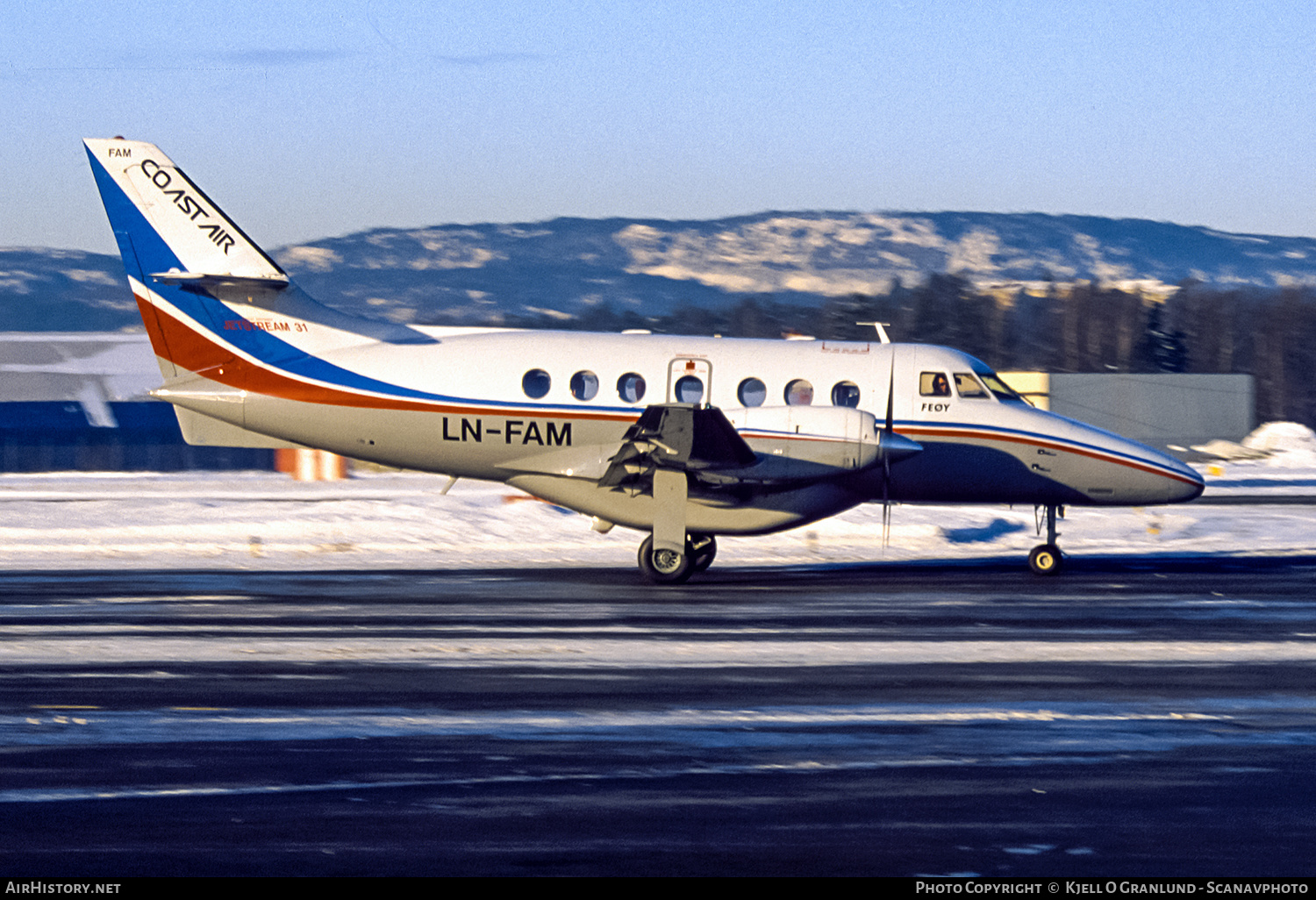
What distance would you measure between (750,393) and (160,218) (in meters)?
8.63

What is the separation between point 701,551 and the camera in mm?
19328

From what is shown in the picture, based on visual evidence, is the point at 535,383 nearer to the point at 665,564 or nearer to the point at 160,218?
the point at 665,564

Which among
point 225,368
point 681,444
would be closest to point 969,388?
point 681,444

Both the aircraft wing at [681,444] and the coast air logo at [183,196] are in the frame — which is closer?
the aircraft wing at [681,444]

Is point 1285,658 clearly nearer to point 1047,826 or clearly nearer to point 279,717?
point 1047,826

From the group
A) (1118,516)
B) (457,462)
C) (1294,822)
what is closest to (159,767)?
(1294,822)

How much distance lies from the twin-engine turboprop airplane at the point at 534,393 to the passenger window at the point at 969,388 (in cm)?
3

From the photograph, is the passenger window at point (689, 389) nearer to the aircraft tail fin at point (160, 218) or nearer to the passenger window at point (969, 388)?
the passenger window at point (969, 388)

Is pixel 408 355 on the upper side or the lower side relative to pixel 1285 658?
upper

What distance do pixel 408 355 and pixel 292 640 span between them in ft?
22.1

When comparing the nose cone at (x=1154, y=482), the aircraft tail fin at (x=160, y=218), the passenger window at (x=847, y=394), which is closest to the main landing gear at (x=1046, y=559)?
the nose cone at (x=1154, y=482)

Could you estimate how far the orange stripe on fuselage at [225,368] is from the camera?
753 inches

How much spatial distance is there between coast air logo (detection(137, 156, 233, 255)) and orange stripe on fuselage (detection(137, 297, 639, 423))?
1.29m

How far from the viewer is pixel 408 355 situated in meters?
19.3
